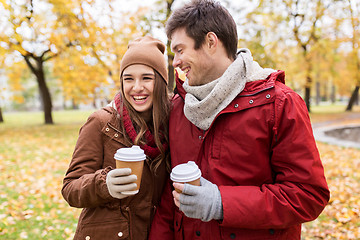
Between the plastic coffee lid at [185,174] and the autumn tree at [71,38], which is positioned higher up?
the autumn tree at [71,38]

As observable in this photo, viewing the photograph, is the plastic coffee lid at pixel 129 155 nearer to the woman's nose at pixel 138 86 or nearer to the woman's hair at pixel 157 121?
the woman's hair at pixel 157 121

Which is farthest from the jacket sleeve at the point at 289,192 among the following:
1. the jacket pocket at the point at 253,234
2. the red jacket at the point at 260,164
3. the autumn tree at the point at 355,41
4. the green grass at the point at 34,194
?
the autumn tree at the point at 355,41

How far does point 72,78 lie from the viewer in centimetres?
1633

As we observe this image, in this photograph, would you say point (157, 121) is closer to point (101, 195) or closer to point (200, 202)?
point (101, 195)

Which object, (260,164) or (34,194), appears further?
(34,194)

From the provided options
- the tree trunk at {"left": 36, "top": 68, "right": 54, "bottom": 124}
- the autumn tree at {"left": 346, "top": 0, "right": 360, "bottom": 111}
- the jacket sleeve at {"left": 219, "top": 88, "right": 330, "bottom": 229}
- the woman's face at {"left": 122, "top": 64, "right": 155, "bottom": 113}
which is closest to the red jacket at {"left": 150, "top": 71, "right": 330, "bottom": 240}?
the jacket sleeve at {"left": 219, "top": 88, "right": 330, "bottom": 229}

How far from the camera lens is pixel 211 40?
1946 millimetres

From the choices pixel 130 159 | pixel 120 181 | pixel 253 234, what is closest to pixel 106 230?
pixel 120 181

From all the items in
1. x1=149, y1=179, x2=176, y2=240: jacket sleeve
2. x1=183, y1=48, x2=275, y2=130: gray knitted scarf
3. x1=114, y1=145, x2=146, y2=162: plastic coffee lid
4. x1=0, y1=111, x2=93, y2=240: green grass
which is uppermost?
x1=183, y1=48, x2=275, y2=130: gray knitted scarf

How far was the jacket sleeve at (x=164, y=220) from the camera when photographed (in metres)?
2.10

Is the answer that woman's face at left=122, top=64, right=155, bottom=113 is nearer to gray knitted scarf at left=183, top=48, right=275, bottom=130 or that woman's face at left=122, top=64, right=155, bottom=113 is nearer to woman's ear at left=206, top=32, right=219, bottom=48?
gray knitted scarf at left=183, top=48, right=275, bottom=130

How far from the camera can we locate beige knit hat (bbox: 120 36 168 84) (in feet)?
7.31

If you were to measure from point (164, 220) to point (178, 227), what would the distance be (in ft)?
0.57

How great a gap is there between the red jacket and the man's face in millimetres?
346
